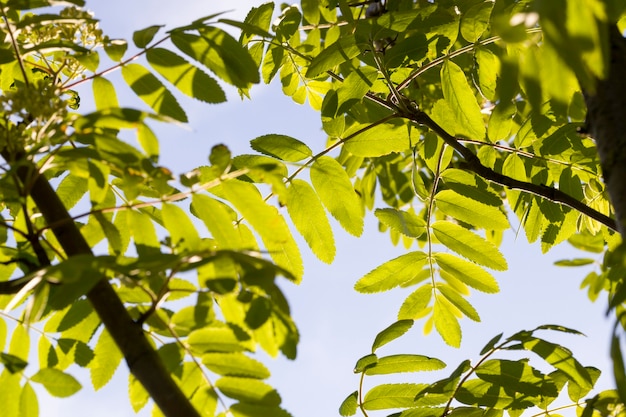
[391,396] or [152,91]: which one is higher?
[152,91]

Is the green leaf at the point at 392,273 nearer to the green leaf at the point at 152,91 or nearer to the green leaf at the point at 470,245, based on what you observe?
the green leaf at the point at 470,245

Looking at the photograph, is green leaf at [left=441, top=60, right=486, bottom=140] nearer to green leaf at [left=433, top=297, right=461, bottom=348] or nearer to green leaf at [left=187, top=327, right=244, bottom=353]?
green leaf at [left=433, top=297, right=461, bottom=348]

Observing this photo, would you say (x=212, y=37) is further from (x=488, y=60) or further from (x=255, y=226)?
(x=488, y=60)

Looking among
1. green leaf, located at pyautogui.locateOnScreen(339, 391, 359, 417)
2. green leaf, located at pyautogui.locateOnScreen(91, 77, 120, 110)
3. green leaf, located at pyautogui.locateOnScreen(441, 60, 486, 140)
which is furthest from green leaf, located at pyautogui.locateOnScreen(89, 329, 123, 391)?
green leaf, located at pyautogui.locateOnScreen(441, 60, 486, 140)

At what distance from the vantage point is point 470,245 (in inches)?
101

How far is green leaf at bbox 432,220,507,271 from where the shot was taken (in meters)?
2.50

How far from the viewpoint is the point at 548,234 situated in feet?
8.95

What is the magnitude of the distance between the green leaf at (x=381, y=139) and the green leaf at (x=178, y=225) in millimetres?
1012

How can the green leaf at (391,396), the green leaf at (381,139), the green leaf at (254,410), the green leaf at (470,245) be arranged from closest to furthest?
the green leaf at (254,410)
the green leaf at (391,396)
the green leaf at (470,245)
the green leaf at (381,139)

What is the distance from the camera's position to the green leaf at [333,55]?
233 cm

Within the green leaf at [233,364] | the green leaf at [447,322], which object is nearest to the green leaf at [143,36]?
the green leaf at [233,364]

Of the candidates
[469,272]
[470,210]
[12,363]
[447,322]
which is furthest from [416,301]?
[12,363]

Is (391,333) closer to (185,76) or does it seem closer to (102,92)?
(185,76)

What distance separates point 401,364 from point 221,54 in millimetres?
1124
